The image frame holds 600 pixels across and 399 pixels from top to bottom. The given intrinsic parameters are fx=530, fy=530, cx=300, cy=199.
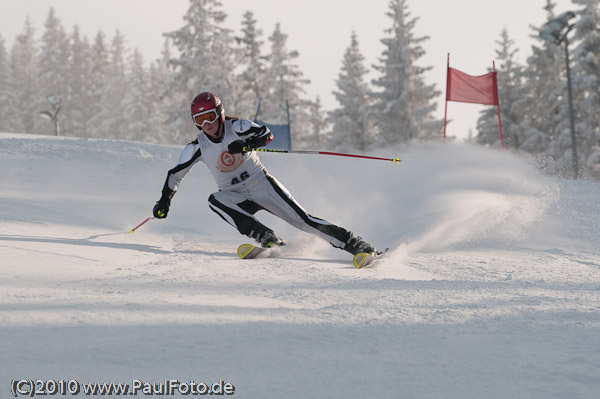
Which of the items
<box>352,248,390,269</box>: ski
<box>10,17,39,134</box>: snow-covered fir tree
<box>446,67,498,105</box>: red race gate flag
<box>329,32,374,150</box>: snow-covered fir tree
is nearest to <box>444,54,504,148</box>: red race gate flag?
<box>446,67,498,105</box>: red race gate flag

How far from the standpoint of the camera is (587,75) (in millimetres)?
26406

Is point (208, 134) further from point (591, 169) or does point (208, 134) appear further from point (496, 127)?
point (496, 127)

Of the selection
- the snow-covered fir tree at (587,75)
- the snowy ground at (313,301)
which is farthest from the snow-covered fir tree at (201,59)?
the snowy ground at (313,301)

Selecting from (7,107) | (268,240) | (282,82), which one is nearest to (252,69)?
(282,82)

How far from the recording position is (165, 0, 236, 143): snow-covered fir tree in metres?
34.8

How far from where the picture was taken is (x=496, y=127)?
31328 millimetres

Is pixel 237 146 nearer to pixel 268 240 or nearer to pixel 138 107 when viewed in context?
pixel 268 240

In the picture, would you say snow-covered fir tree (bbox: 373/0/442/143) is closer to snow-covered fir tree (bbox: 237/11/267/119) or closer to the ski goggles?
snow-covered fir tree (bbox: 237/11/267/119)

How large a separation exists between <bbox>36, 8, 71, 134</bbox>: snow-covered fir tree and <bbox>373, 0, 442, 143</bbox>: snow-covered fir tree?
32959 millimetres

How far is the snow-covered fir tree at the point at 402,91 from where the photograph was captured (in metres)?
33.3

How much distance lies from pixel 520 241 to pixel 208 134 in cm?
358

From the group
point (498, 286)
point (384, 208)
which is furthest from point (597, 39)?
point (498, 286)

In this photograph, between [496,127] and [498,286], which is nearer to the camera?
[498,286]

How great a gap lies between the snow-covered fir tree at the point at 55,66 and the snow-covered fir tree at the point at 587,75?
4399 cm
